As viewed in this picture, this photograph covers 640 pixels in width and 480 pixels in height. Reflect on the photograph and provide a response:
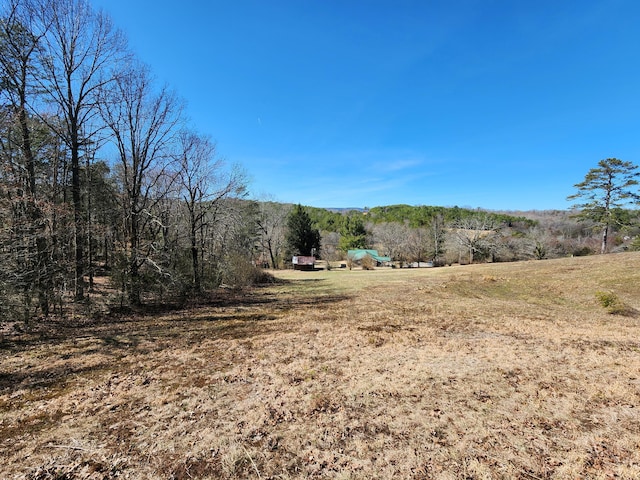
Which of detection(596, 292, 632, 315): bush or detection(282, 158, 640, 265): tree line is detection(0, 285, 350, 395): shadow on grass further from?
detection(282, 158, 640, 265): tree line

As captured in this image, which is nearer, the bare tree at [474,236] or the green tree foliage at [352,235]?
the bare tree at [474,236]

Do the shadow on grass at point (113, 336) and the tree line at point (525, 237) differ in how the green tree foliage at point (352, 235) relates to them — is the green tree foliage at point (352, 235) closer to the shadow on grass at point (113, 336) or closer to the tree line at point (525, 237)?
the tree line at point (525, 237)

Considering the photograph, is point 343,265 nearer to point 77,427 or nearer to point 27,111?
point 27,111

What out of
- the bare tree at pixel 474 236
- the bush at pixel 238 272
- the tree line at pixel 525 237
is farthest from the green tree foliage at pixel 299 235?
the bare tree at pixel 474 236

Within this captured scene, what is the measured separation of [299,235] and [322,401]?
3882 centimetres

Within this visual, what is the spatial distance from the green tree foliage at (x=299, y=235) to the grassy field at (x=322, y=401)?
34.4 metres

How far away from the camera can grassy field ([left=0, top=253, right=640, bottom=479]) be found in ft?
8.42

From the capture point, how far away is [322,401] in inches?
A: 145

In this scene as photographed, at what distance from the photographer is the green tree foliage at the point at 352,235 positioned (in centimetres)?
5940

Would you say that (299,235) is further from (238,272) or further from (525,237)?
(525,237)

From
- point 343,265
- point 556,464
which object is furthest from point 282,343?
point 343,265

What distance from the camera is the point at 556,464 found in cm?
243

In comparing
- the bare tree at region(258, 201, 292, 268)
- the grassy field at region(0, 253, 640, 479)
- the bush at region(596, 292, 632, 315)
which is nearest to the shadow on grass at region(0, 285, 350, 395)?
the grassy field at region(0, 253, 640, 479)

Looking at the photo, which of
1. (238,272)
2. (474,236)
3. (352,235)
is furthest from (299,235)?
(474,236)
